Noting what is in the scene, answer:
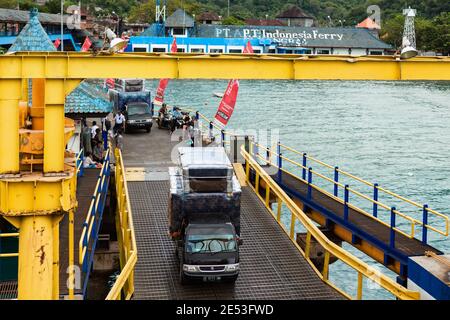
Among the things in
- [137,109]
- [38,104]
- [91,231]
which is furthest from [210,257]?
[137,109]

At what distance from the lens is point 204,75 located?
14352 millimetres

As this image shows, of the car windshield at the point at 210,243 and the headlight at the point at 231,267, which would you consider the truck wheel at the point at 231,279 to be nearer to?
the headlight at the point at 231,267

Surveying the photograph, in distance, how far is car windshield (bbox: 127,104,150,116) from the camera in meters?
34.5

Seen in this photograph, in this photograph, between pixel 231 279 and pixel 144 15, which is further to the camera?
pixel 144 15

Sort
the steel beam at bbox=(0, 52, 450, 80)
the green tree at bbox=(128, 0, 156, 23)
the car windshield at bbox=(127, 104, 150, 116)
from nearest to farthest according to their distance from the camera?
1. the steel beam at bbox=(0, 52, 450, 80)
2. the car windshield at bbox=(127, 104, 150, 116)
3. the green tree at bbox=(128, 0, 156, 23)

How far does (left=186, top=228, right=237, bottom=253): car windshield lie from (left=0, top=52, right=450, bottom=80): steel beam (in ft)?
11.6

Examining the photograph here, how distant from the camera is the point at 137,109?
34.8 metres

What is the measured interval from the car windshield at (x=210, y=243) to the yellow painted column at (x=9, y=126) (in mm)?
4416

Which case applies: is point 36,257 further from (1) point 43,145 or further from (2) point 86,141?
(2) point 86,141

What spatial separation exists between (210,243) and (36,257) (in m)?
4.23

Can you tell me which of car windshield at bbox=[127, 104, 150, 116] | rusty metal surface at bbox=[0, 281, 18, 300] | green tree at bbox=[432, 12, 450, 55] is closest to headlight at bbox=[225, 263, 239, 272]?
rusty metal surface at bbox=[0, 281, 18, 300]

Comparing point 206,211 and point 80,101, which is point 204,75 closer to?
point 206,211

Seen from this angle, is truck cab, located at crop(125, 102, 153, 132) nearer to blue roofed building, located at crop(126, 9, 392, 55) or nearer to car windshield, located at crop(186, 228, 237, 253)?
car windshield, located at crop(186, 228, 237, 253)

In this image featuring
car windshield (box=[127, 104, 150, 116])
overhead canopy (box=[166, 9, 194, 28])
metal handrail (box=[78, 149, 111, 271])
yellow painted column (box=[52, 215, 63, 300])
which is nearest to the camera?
yellow painted column (box=[52, 215, 63, 300])
